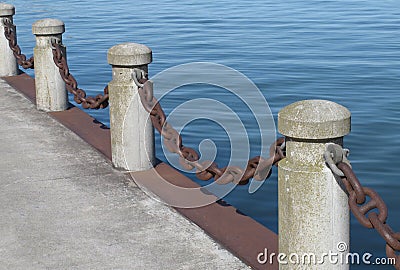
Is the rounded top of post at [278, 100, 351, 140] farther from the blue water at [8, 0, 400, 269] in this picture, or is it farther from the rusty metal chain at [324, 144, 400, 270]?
the blue water at [8, 0, 400, 269]

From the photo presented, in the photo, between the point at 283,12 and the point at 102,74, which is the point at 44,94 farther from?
the point at 283,12

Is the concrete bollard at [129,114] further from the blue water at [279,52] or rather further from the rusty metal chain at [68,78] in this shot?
the blue water at [279,52]

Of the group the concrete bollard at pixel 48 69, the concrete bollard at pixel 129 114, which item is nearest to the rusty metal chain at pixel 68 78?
the concrete bollard at pixel 48 69

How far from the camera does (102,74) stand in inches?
627

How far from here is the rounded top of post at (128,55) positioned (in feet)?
20.1

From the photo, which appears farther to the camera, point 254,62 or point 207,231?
point 254,62

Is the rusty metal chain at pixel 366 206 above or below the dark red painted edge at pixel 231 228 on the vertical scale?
above

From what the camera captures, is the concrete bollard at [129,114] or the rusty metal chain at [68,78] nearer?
the concrete bollard at [129,114]

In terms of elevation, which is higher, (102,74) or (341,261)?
(341,261)

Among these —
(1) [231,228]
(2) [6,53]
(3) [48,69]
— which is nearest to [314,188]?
(1) [231,228]

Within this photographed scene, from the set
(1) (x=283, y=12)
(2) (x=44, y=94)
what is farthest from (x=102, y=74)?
(1) (x=283, y=12)

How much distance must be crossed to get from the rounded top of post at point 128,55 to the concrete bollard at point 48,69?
193cm

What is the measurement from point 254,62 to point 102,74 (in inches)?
116

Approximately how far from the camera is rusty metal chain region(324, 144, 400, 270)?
376 cm
